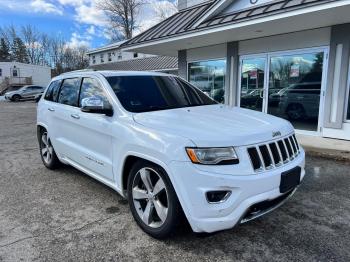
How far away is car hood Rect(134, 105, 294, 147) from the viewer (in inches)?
103

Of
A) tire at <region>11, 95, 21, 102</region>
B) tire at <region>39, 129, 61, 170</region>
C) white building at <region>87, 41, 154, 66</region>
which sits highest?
white building at <region>87, 41, 154, 66</region>

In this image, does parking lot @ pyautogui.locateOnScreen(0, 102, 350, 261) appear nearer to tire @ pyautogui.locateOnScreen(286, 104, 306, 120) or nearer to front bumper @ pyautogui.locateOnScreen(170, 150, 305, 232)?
front bumper @ pyautogui.locateOnScreen(170, 150, 305, 232)

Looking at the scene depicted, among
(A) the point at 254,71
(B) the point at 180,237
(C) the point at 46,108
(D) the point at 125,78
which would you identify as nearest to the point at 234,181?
(B) the point at 180,237

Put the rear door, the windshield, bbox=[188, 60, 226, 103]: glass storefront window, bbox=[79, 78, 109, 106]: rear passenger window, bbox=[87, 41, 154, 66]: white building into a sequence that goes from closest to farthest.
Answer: the windshield, bbox=[79, 78, 109, 106]: rear passenger window, the rear door, bbox=[188, 60, 226, 103]: glass storefront window, bbox=[87, 41, 154, 66]: white building

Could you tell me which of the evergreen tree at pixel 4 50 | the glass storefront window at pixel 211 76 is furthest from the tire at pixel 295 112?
the evergreen tree at pixel 4 50

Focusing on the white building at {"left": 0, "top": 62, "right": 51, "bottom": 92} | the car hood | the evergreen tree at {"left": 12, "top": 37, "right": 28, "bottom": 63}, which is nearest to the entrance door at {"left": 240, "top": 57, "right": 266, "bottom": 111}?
the car hood

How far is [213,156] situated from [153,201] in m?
0.87

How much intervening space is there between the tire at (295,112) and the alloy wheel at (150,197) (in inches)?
269

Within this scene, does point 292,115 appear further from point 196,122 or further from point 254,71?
point 196,122

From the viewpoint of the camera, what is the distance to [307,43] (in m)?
8.16

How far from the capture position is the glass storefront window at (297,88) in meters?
8.15

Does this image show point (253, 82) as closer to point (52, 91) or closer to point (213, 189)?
point (52, 91)

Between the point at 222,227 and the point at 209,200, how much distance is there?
10.2 inches

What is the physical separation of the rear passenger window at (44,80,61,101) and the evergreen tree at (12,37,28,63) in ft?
215
